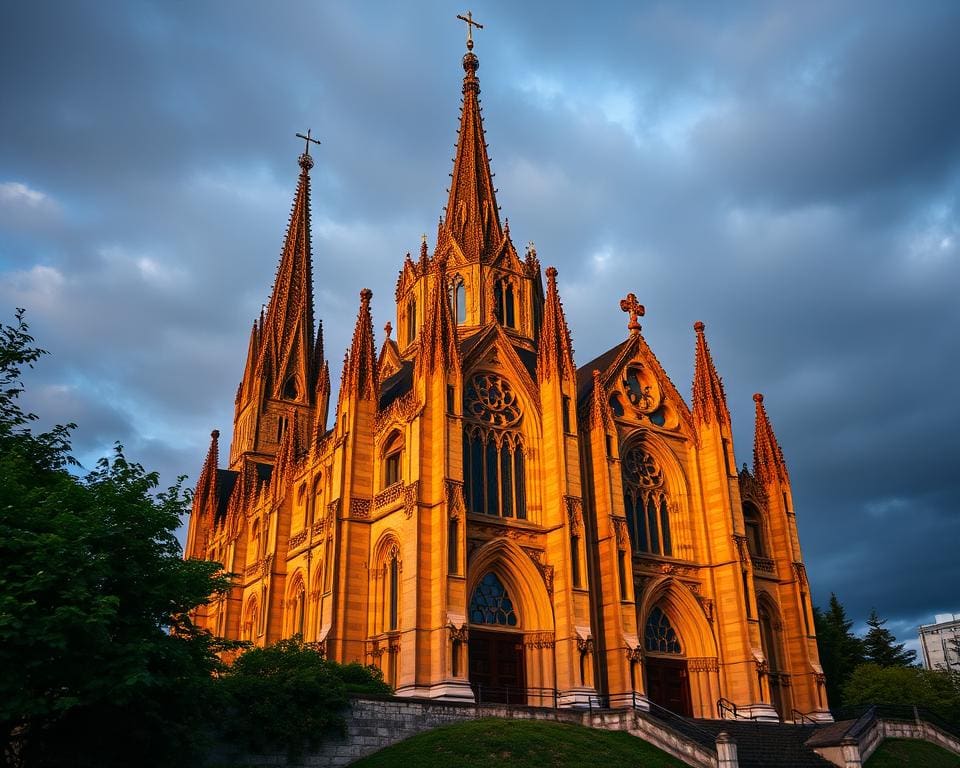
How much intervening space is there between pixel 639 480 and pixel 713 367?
7.58 metres

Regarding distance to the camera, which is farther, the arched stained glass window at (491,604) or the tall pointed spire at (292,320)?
the tall pointed spire at (292,320)

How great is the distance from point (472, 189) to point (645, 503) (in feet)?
73.3

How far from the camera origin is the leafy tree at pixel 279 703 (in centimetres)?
2352

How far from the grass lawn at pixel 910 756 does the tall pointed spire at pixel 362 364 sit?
22.6m

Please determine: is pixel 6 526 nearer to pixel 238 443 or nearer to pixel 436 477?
pixel 436 477

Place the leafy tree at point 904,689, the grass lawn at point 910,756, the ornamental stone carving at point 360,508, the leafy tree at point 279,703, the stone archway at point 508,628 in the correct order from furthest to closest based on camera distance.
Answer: the leafy tree at point 904,689 → the ornamental stone carving at point 360,508 → the stone archway at point 508,628 → the grass lawn at point 910,756 → the leafy tree at point 279,703

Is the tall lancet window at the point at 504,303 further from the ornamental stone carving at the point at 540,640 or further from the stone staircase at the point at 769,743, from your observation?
the stone staircase at the point at 769,743

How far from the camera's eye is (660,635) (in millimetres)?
39531

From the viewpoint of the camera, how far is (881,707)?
34.2 m

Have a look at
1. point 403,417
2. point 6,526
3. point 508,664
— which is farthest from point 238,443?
point 6,526

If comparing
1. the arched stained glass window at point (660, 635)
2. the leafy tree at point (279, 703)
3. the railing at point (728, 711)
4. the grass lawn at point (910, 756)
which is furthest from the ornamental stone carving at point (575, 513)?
the grass lawn at point (910, 756)

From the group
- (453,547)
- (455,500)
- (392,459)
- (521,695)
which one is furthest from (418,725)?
(392,459)

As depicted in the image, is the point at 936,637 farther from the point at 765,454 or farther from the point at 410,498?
the point at 410,498

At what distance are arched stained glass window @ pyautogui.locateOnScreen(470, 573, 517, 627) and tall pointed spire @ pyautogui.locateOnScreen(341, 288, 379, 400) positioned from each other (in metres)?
9.11
